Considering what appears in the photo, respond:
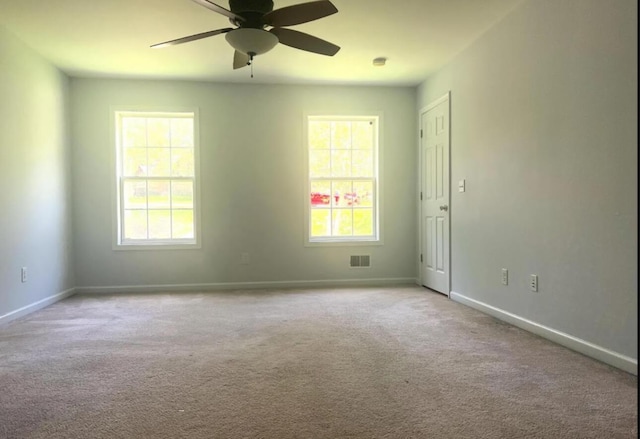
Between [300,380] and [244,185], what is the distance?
319 centimetres

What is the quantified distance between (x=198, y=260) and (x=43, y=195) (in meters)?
A: 1.72

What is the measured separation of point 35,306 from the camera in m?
3.92

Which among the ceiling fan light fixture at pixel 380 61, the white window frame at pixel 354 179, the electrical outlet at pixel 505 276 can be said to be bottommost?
the electrical outlet at pixel 505 276

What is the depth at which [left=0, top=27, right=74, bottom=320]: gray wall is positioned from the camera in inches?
139

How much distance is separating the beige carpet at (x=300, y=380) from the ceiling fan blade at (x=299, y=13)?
2.11 metres

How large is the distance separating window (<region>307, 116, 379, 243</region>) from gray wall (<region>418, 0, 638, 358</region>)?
1503 millimetres

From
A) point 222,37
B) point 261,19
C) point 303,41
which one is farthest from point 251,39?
point 222,37

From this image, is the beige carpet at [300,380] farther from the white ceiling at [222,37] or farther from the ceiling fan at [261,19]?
the white ceiling at [222,37]

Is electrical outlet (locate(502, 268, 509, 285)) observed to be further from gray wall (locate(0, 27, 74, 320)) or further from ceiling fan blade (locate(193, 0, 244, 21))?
gray wall (locate(0, 27, 74, 320))

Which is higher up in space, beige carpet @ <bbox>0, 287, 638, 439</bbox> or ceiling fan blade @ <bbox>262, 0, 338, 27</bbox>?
ceiling fan blade @ <bbox>262, 0, 338, 27</bbox>

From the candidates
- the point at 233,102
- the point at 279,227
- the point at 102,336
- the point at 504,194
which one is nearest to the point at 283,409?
the point at 102,336

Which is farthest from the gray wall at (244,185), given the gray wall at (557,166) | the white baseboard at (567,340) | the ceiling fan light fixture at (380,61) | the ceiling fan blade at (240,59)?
the white baseboard at (567,340)

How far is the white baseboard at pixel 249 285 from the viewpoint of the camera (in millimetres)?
4793

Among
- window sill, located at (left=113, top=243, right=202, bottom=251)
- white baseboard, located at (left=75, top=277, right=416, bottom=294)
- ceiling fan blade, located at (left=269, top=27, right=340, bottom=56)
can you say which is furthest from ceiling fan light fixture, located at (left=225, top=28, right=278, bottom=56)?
white baseboard, located at (left=75, top=277, right=416, bottom=294)
